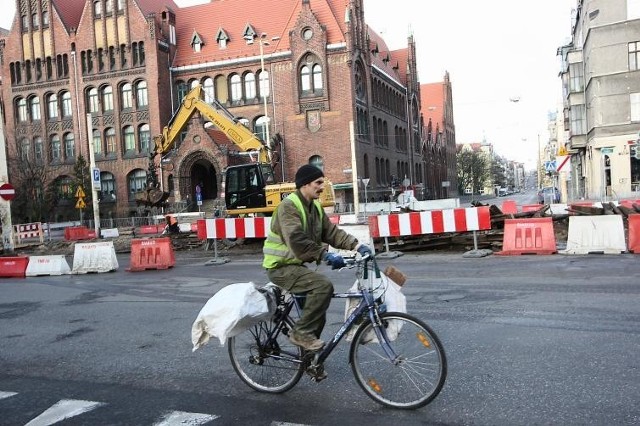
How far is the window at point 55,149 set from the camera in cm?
5438

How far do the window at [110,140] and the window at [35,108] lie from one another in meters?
7.42

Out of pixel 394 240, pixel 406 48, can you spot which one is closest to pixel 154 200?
pixel 394 240

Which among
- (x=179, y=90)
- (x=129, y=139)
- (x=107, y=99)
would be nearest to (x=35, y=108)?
(x=107, y=99)

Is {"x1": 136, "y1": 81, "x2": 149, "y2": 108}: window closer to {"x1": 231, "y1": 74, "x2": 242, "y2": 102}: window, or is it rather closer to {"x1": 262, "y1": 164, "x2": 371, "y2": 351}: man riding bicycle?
{"x1": 231, "y1": 74, "x2": 242, "y2": 102}: window

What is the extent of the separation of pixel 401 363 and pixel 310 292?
2.90 ft

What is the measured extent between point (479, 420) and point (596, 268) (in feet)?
27.4

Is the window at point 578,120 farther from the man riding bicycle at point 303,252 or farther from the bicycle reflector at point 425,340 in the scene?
the bicycle reflector at point 425,340

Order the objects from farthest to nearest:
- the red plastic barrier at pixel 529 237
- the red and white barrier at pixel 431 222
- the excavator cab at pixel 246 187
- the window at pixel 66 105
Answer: the window at pixel 66 105, the excavator cab at pixel 246 187, the red and white barrier at pixel 431 222, the red plastic barrier at pixel 529 237

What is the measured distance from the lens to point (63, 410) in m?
4.80

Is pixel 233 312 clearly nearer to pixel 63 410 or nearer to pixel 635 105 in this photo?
pixel 63 410

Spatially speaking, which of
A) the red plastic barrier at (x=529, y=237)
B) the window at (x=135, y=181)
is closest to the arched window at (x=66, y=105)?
the window at (x=135, y=181)

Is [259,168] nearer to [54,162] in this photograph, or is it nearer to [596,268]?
[596,268]

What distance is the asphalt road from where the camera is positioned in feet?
14.5

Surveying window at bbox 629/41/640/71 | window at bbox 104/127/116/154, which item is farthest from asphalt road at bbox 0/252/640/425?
window at bbox 104/127/116/154
